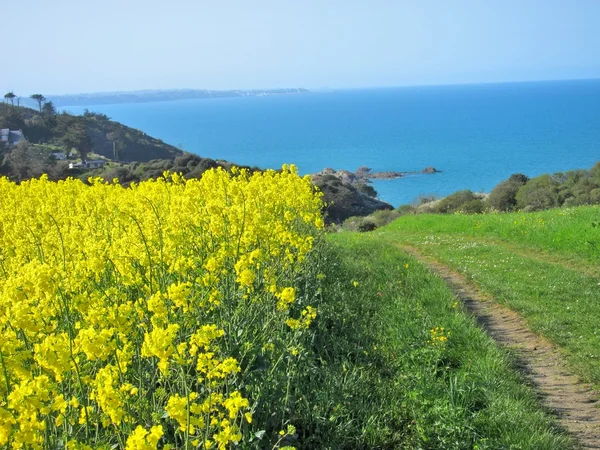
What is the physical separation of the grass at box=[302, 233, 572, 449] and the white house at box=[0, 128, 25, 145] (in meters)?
48.8

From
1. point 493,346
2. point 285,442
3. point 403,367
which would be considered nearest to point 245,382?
point 285,442

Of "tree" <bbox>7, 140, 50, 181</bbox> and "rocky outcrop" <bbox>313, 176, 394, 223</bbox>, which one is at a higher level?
"tree" <bbox>7, 140, 50, 181</bbox>

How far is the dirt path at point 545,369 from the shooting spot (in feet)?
16.0

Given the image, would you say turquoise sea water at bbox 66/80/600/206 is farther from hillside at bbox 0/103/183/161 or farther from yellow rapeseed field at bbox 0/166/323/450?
yellow rapeseed field at bbox 0/166/323/450

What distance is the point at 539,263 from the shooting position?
10109 millimetres

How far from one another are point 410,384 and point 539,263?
6.04 meters

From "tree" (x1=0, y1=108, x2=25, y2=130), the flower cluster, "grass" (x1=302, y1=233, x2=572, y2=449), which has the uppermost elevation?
"tree" (x1=0, y1=108, x2=25, y2=130)

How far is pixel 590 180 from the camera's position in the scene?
29.0 m

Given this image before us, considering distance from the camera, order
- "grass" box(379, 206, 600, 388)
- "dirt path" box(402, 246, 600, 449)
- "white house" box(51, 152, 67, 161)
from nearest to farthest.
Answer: "dirt path" box(402, 246, 600, 449) < "grass" box(379, 206, 600, 388) < "white house" box(51, 152, 67, 161)

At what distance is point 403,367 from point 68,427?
3.20m

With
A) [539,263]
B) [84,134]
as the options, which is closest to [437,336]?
[539,263]

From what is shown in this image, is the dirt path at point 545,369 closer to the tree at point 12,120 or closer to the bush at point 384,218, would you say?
the bush at point 384,218

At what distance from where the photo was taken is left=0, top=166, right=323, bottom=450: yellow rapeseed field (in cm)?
260

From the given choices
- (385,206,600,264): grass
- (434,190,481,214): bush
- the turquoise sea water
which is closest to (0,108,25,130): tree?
the turquoise sea water
